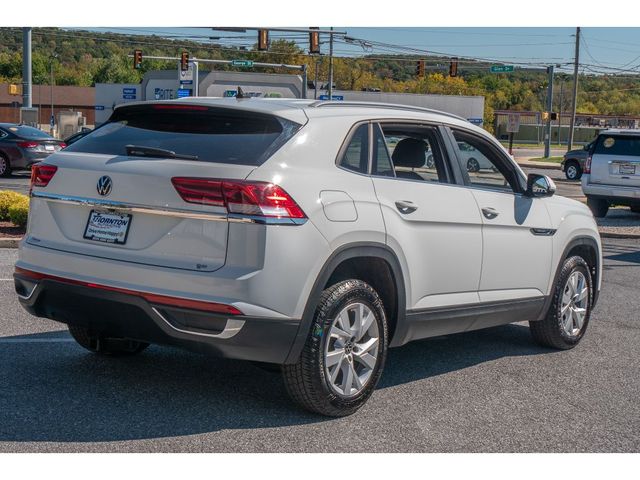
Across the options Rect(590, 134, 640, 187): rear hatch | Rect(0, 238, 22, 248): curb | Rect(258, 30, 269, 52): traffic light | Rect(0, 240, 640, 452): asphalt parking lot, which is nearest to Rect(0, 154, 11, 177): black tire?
Rect(0, 238, 22, 248): curb

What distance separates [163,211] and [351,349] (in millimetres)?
1341

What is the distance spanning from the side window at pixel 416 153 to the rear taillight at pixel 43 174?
6.72 feet

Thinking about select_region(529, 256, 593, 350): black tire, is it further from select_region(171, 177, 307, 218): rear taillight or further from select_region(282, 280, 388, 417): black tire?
select_region(171, 177, 307, 218): rear taillight

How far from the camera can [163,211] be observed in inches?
206

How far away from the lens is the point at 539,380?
6754 millimetres

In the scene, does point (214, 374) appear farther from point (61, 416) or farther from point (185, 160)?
point (185, 160)

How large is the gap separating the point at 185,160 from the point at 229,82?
69.7 meters

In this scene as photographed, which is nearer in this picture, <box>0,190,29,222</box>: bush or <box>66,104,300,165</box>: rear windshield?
<box>66,104,300,165</box>: rear windshield

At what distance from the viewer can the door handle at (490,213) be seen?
6668 millimetres

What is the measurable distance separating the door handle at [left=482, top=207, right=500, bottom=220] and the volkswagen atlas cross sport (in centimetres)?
4

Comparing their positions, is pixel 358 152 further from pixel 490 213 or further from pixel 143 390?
pixel 143 390

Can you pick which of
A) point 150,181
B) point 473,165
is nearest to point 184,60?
point 473,165

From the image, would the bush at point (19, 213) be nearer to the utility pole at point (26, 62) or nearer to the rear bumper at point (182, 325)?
the rear bumper at point (182, 325)

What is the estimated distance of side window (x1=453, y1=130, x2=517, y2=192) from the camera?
6.76m
